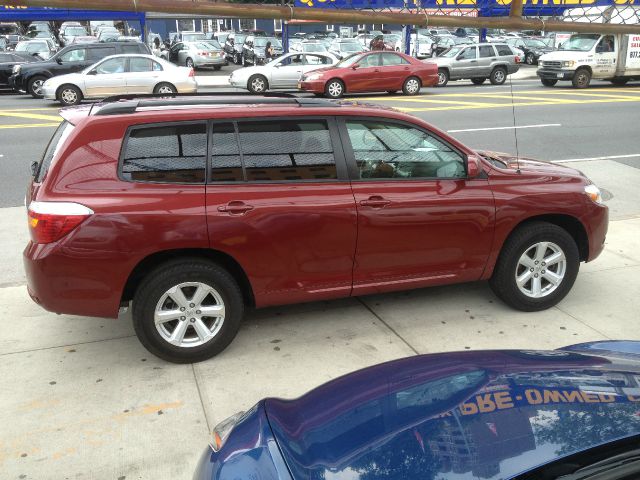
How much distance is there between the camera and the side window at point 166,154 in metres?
4.03

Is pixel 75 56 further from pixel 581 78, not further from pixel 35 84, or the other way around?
pixel 581 78

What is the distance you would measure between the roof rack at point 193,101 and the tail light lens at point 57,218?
716 millimetres

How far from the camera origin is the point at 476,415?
214 centimetres

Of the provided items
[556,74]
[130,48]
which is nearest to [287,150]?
[130,48]

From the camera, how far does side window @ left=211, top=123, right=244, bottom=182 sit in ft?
13.6

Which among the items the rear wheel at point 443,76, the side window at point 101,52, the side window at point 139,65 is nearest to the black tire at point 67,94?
the side window at point 139,65

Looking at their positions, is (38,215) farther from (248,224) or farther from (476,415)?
(476,415)

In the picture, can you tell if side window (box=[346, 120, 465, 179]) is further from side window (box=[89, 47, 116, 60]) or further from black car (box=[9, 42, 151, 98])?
side window (box=[89, 47, 116, 60])

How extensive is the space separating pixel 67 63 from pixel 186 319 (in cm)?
1728

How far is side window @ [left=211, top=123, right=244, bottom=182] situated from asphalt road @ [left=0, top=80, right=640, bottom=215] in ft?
16.5

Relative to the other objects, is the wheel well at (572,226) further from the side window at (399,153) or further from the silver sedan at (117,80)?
the silver sedan at (117,80)

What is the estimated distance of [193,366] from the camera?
4.26m

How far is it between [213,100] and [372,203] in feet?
4.63

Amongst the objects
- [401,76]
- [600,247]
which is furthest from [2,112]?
[600,247]
